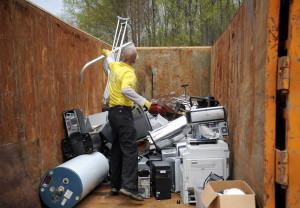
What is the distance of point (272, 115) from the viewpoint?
2176mm

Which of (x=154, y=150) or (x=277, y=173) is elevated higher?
(x=277, y=173)

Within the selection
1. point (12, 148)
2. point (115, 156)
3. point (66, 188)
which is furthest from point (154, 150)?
point (12, 148)

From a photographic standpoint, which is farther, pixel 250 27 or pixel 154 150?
pixel 154 150

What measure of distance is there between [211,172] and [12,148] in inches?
97.2

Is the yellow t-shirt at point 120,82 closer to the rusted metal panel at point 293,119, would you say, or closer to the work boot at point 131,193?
the work boot at point 131,193

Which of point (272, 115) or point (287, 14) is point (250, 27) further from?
point (272, 115)

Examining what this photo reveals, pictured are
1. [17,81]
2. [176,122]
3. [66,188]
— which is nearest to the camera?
[17,81]

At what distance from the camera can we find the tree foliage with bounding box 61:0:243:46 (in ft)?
49.4

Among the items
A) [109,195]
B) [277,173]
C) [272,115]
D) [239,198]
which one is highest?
[272,115]

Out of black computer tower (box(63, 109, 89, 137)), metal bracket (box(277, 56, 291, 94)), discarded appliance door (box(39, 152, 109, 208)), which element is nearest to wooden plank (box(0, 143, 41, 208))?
discarded appliance door (box(39, 152, 109, 208))

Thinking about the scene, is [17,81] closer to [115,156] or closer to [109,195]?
[115,156]

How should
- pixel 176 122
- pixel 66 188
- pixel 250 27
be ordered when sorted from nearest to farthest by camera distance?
pixel 250 27 < pixel 66 188 < pixel 176 122

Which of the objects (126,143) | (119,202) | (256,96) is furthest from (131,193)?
(256,96)

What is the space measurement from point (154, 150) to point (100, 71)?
9.16 ft
